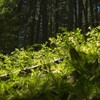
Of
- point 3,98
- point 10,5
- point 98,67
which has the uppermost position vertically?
point 10,5

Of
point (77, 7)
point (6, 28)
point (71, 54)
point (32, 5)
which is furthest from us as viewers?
point (77, 7)

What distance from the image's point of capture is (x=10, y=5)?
23.5m

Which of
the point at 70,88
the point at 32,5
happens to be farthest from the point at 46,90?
the point at 32,5

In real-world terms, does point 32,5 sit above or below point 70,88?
above

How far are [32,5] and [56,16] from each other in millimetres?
3552

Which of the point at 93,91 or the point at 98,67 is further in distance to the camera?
the point at 98,67

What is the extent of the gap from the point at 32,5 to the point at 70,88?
2734 cm

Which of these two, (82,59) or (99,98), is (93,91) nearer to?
(99,98)

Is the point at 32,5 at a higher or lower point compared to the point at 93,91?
higher

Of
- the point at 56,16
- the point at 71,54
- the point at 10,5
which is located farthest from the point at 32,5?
the point at 71,54

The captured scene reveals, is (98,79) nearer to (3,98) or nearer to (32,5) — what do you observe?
(3,98)

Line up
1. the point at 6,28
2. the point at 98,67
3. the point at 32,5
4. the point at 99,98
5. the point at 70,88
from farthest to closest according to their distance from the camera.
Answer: the point at 32,5 → the point at 6,28 → the point at 98,67 → the point at 70,88 → the point at 99,98

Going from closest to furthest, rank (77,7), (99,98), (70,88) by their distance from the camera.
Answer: (99,98), (70,88), (77,7)

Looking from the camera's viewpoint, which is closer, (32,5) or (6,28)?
(6,28)
